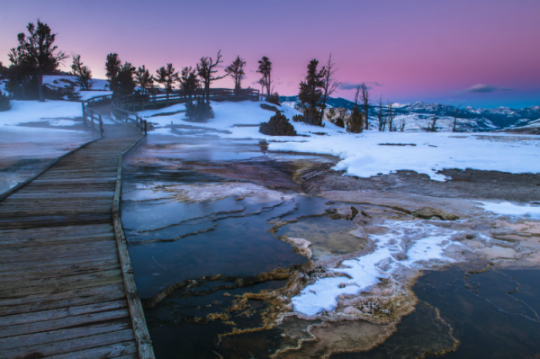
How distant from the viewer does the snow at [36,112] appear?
995 inches

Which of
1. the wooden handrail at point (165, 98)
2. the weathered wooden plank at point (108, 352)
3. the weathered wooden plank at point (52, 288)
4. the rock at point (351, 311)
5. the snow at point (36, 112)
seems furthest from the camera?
the wooden handrail at point (165, 98)

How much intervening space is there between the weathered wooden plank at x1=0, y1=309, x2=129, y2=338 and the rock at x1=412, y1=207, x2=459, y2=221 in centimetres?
517

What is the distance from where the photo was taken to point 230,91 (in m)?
37.3

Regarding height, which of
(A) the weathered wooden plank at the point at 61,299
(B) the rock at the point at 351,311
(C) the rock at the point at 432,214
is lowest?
(B) the rock at the point at 351,311

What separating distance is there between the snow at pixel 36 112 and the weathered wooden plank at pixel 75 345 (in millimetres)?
27324

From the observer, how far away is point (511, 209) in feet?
19.4

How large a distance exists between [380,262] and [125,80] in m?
40.8

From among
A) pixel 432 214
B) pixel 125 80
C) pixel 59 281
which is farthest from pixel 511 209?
pixel 125 80

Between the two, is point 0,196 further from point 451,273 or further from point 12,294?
point 451,273

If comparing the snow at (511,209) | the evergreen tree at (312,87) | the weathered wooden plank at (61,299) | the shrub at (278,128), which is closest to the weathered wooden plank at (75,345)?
the weathered wooden plank at (61,299)

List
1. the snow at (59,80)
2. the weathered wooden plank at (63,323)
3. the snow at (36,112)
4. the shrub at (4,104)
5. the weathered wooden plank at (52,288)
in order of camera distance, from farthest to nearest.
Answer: the snow at (59,80), the shrub at (4,104), the snow at (36,112), the weathered wooden plank at (52,288), the weathered wooden plank at (63,323)

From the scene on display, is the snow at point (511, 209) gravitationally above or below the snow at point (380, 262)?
above

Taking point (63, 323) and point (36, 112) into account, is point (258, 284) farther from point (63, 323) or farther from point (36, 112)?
point (36, 112)

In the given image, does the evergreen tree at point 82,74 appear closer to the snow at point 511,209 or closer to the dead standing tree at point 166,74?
the dead standing tree at point 166,74
